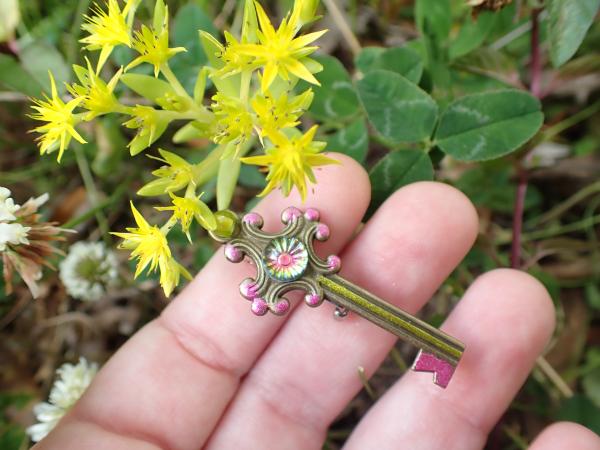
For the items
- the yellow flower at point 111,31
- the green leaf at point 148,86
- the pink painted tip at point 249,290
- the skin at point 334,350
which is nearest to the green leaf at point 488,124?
the skin at point 334,350

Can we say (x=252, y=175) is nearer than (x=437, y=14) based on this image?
No

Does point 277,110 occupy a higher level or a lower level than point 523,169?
higher

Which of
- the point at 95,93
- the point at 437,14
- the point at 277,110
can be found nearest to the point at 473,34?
the point at 437,14

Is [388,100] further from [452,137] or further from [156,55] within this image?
[156,55]

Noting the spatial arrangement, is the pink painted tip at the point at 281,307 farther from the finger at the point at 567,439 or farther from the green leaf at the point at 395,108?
the finger at the point at 567,439

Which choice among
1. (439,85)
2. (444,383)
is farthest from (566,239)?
(444,383)

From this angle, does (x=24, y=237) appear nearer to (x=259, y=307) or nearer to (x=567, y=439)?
(x=259, y=307)

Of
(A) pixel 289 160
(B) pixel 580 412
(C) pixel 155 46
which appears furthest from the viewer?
(B) pixel 580 412
